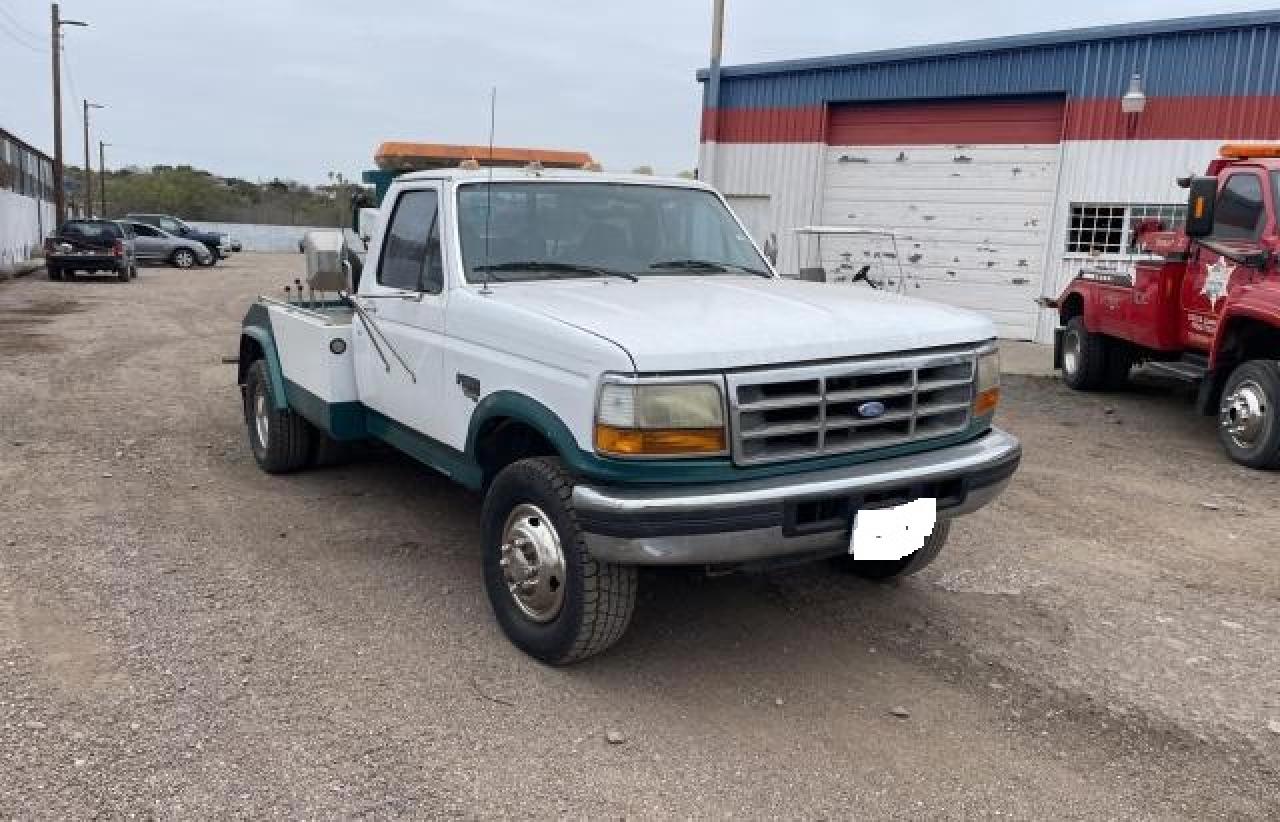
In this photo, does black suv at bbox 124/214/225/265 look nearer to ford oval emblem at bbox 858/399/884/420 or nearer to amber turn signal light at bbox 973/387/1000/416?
amber turn signal light at bbox 973/387/1000/416

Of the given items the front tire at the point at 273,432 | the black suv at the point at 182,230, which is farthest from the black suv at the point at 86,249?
the front tire at the point at 273,432

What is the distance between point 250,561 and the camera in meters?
5.06

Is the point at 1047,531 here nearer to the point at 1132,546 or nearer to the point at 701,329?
the point at 1132,546

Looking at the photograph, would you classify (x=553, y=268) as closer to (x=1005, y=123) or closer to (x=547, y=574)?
(x=547, y=574)

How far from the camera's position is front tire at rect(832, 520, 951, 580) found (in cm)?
456

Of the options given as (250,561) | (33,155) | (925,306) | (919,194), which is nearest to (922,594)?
(925,306)

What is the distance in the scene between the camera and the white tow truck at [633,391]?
134 inches

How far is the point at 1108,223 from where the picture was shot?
567 inches

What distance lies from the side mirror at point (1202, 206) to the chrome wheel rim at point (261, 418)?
7.01 metres

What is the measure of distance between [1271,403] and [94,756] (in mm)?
7706

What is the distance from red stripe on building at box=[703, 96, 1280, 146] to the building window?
0.93 m

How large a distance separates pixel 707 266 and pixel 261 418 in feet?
11.1

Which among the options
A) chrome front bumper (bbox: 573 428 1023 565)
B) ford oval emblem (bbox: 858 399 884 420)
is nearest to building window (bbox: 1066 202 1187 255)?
ford oval emblem (bbox: 858 399 884 420)

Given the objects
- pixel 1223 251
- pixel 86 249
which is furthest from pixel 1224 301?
pixel 86 249
